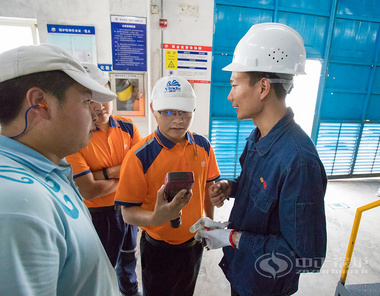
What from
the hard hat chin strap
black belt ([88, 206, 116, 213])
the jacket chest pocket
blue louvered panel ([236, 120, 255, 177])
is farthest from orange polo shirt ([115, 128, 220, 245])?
blue louvered panel ([236, 120, 255, 177])

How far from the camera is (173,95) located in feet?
4.36

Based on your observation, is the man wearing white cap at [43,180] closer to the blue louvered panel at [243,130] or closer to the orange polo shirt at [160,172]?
the orange polo shirt at [160,172]

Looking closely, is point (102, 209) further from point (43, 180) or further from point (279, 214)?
point (279, 214)

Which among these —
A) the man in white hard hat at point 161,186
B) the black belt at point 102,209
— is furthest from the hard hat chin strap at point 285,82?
the black belt at point 102,209

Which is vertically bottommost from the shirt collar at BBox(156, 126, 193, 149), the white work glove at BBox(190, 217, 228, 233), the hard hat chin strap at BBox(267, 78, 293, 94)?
the white work glove at BBox(190, 217, 228, 233)

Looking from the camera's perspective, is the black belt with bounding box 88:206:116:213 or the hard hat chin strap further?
the black belt with bounding box 88:206:116:213

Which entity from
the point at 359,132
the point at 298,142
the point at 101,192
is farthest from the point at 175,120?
the point at 359,132

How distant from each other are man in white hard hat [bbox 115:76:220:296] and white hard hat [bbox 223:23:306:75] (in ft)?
1.42

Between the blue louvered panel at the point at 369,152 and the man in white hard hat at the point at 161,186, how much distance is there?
4.85m

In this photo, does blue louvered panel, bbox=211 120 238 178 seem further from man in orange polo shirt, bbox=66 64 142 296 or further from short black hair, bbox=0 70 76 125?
short black hair, bbox=0 70 76 125

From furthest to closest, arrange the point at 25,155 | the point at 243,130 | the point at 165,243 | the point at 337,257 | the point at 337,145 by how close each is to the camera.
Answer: the point at 337,145 → the point at 243,130 → the point at 337,257 → the point at 165,243 → the point at 25,155

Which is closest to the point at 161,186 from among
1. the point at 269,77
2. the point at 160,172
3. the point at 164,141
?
the point at 160,172

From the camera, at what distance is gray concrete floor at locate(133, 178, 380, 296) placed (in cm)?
224

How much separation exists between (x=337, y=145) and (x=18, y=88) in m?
5.43
